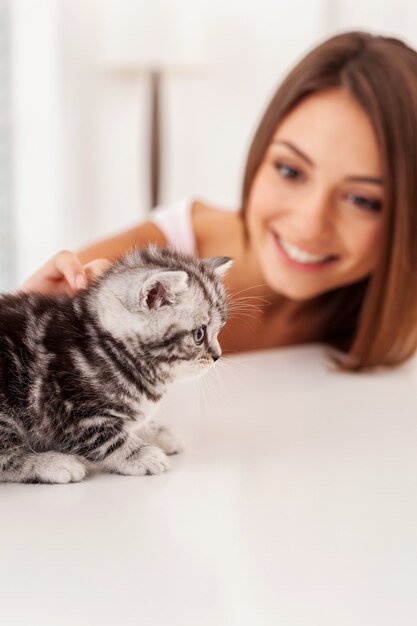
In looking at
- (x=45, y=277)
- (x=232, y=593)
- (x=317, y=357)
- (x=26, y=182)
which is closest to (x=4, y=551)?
(x=232, y=593)

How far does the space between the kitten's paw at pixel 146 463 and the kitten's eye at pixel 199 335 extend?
0.18 m

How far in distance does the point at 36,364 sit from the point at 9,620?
0.43m

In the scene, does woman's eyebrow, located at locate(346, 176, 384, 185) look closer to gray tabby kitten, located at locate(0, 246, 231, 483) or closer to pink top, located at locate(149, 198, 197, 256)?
pink top, located at locate(149, 198, 197, 256)

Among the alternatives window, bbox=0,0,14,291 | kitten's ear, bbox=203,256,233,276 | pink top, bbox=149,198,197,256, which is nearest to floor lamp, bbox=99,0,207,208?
window, bbox=0,0,14,291

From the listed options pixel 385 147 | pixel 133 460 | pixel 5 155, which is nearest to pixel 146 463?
pixel 133 460

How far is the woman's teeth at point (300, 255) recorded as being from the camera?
6.52 ft

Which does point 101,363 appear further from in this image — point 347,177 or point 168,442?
point 347,177

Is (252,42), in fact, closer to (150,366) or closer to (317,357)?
(317,357)

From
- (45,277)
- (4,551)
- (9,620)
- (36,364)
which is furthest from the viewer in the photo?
(45,277)

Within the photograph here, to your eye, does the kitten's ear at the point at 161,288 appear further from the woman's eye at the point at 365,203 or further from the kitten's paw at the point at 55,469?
the woman's eye at the point at 365,203

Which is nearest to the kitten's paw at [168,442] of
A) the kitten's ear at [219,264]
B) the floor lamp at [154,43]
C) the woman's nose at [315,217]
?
the kitten's ear at [219,264]

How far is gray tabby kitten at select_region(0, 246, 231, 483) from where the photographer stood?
1.14m

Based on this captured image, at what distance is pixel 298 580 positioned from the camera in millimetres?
872

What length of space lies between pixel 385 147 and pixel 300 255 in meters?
0.34
